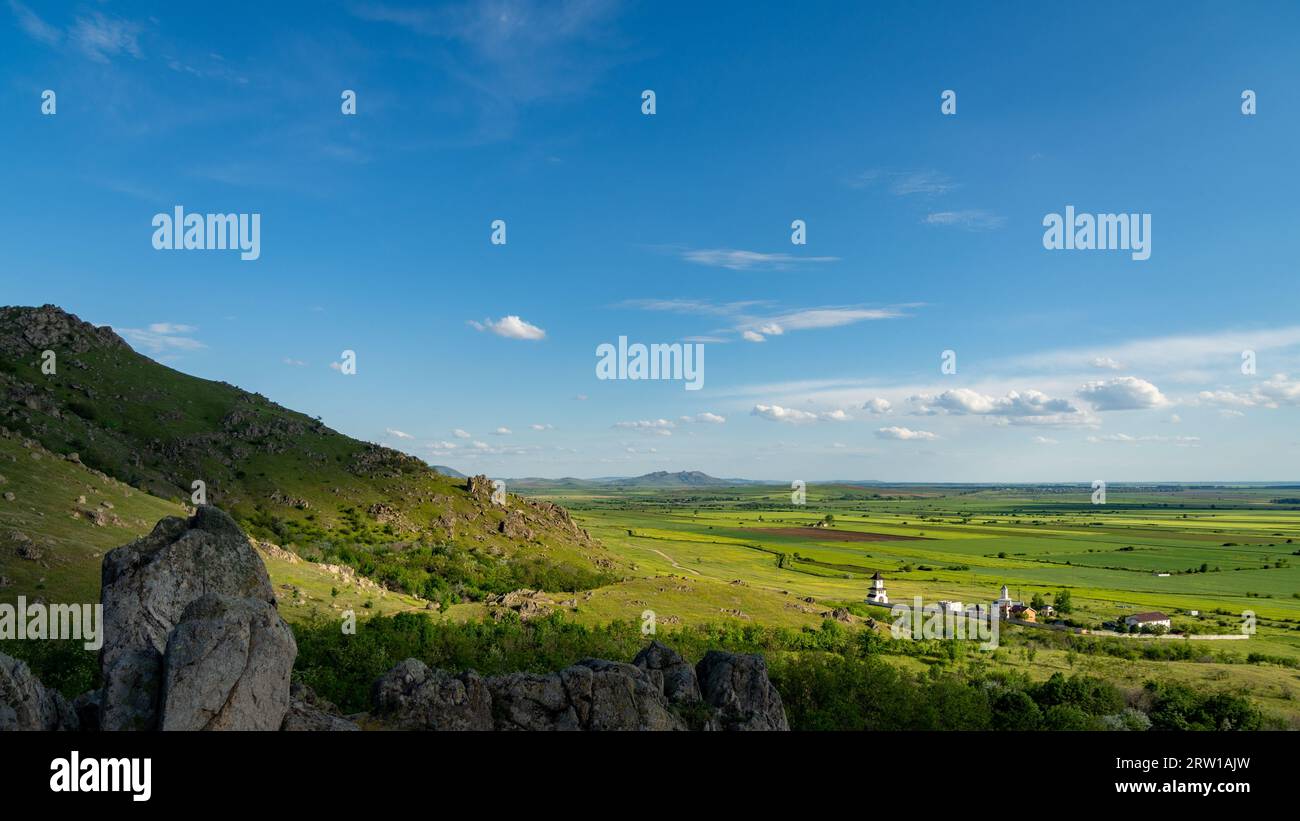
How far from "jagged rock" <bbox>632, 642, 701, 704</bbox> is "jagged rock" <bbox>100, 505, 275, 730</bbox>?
1824 cm

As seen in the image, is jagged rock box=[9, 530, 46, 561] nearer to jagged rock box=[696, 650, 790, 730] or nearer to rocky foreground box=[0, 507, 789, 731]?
rocky foreground box=[0, 507, 789, 731]

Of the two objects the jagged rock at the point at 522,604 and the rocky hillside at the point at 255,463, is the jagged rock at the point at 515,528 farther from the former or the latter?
the jagged rock at the point at 522,604

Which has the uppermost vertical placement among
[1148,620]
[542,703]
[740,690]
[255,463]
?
[255,463]

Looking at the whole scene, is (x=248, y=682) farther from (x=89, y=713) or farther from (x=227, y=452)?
(x=227, y=452)

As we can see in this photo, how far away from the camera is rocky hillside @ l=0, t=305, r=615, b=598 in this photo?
8781 cm

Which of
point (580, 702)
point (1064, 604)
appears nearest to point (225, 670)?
Answer: point (580, 702)

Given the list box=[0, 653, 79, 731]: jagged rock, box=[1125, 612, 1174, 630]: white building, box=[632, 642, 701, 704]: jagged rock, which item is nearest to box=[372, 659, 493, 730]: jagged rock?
box=[632, 642, 701, 704]: jagged rock

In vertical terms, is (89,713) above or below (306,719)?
above

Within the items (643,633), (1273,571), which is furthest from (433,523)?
(1273,571)

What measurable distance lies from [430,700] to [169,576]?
13142mm

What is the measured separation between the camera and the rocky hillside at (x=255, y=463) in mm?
87812

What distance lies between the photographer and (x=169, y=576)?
2880 centimetres
